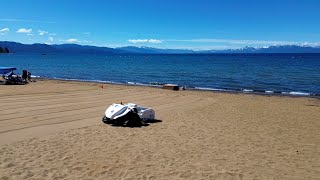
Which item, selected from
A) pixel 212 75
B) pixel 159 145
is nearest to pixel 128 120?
pixel 159 145

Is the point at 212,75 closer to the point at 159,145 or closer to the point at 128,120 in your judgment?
the point at 128,120

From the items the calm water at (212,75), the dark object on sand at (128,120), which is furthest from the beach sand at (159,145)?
the calm water at (212,75)

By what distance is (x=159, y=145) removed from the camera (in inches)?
419

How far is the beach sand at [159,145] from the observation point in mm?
8172

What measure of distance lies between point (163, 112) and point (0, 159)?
961 centimetres

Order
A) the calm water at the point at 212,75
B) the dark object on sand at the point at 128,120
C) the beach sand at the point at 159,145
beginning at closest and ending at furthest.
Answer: the beach sand at the point at 159,145, the dark object on sand at the point at 128,120, the calm water at the point at 212,75

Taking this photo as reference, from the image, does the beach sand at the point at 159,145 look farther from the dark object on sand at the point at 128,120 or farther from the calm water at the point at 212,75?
the calm water at the point at 212,75

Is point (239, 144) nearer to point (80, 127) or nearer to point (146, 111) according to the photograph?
point (146, 111)

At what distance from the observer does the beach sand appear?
8172 mm

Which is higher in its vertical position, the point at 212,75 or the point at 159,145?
the point at 159,145

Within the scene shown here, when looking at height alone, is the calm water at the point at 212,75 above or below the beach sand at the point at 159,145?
below

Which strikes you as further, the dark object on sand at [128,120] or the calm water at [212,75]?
the calm water at [212,75]

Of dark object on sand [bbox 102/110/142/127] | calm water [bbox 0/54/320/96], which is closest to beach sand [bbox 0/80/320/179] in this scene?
dark object on sand [bbox 102/110/142/127]

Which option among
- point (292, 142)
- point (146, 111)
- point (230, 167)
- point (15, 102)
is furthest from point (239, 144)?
point (15, 102)
